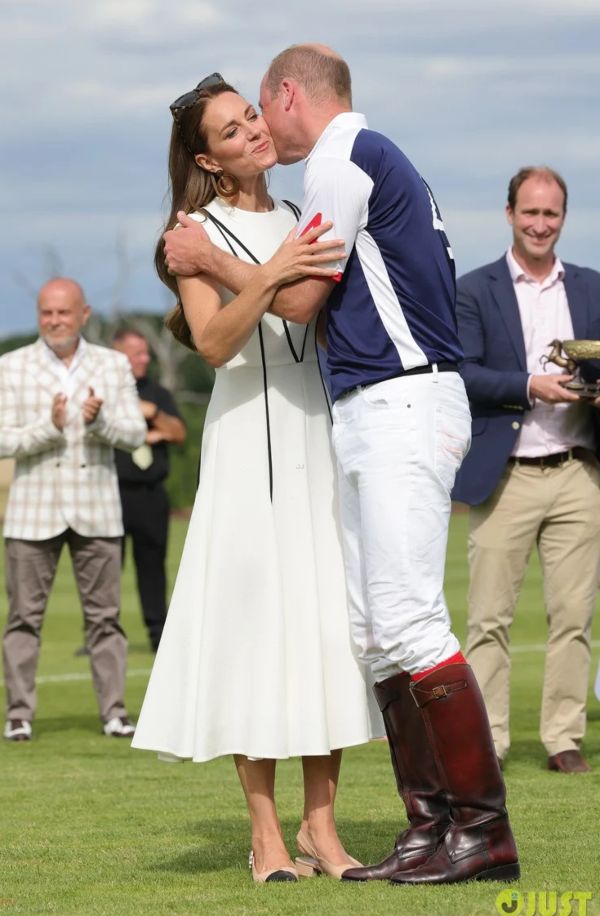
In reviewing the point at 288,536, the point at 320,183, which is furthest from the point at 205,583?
the point at 320,183

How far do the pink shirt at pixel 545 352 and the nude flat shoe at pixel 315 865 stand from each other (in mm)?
3117

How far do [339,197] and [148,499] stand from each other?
9248mm

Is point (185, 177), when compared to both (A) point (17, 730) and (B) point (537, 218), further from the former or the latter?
(A) point (17, 730)

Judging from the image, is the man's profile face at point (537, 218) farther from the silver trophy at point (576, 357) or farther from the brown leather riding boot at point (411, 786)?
the brown leather riding boot at point (411, 786)

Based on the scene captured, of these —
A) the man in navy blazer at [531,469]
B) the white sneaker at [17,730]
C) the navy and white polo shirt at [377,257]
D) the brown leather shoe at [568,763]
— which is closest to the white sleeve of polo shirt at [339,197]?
the navy and white polo shirt at [377,257]

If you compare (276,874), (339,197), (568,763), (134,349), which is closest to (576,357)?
(568,763)

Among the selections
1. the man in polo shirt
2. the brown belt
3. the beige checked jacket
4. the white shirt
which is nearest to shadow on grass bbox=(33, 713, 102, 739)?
the beige checked jacket

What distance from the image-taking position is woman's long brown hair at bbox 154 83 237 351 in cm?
513

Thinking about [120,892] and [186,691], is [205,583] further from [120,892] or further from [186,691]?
[120,892]

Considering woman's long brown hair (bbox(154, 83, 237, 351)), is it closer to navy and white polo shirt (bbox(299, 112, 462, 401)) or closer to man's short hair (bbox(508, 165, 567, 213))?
navy and white polo shirt (bbox(299, 112, 462, 401))

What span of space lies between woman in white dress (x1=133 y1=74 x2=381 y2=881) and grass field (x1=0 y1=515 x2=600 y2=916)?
14.4 inches

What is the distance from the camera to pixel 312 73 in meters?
4.92

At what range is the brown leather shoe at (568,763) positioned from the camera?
24.8 ft

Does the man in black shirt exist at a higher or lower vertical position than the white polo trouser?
lower
